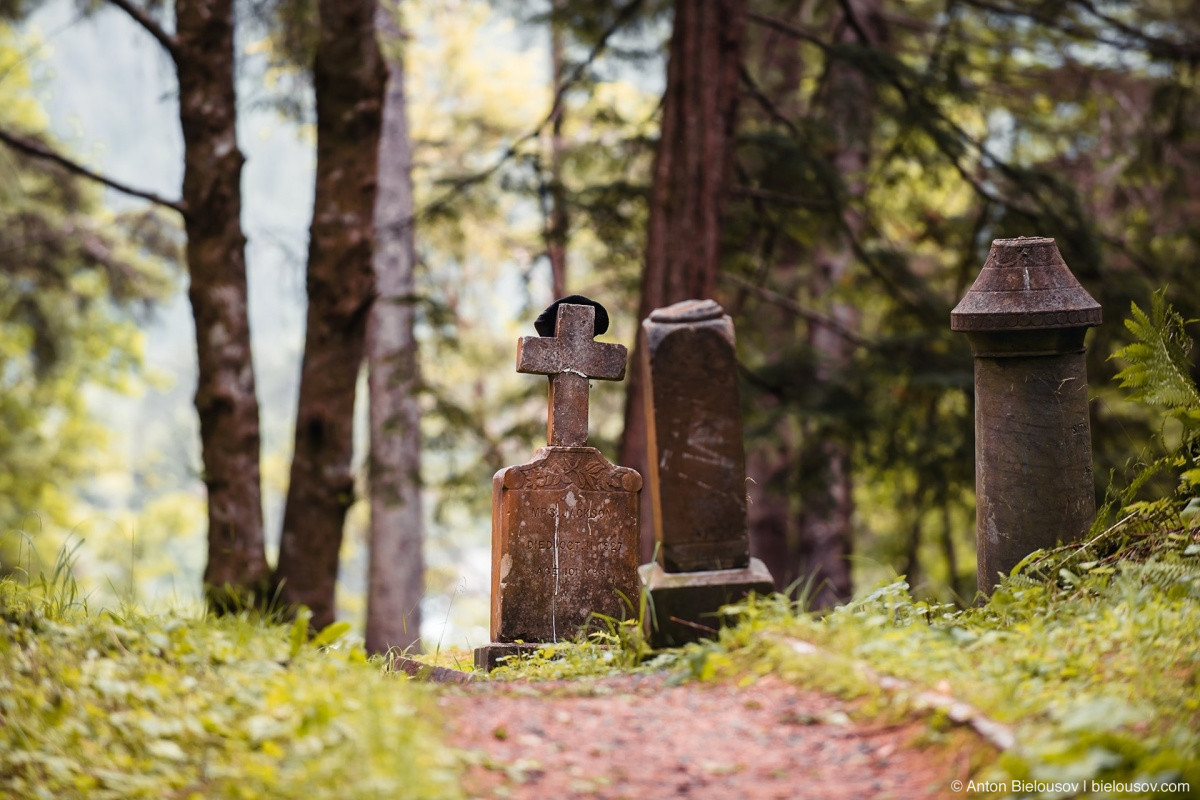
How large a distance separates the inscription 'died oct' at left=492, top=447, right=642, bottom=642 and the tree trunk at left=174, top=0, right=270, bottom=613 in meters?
2.59

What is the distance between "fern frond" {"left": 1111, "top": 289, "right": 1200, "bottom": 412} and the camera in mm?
5086

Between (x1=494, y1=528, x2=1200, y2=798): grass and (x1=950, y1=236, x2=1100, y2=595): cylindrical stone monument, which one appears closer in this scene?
(x1=494, y1=528, x2=1200, y2=798): grass

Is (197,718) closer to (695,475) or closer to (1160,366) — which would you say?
(695,475)

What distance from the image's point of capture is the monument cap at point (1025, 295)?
515cm

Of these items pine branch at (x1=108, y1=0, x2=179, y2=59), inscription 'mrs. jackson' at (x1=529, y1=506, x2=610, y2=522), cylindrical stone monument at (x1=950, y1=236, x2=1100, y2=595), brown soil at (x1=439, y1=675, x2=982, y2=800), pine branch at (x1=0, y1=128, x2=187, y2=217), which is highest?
pine branch at (x1=108, y1=0, x2=179, y2=59)

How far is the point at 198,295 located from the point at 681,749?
5793mm

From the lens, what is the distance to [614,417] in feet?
60.8

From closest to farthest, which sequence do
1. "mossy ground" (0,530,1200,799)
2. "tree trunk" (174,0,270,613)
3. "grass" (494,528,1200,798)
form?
"grass" (494,528,1200,798) → "mossy ground" (0,530,1200,799) → "tree trunk" (174,0,270,613)

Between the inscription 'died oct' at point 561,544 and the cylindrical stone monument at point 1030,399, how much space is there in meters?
2.07

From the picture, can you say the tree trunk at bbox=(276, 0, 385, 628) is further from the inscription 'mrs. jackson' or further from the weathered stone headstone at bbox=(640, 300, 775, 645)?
the weathered stone headstone at bbox=(640, 300, 775, 645)

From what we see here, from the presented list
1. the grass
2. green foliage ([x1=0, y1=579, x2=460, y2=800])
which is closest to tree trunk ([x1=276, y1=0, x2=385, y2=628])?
the grass

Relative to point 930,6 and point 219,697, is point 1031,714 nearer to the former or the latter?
point 219,697

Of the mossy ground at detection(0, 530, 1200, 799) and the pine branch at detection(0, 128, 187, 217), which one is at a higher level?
the pine branch at detection(0, 128, 187, 217)

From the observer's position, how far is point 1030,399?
533 cm
